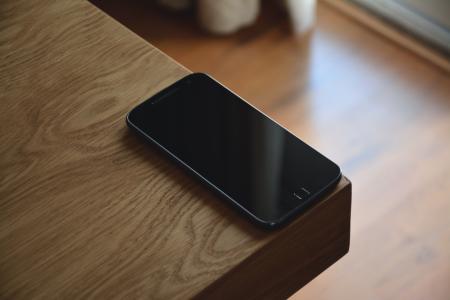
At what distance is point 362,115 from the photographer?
147cm

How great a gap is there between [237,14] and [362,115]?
34 cm

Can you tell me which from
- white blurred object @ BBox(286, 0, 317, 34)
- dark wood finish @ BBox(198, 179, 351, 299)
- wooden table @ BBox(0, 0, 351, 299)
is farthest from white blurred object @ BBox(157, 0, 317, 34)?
dark wood finish @ BBox(198, 179, 351, 299)

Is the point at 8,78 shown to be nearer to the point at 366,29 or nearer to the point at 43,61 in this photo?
the point at 43,61

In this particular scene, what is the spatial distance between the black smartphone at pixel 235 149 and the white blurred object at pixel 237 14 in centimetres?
85

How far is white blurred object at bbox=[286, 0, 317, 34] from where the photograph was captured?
1.60 meters

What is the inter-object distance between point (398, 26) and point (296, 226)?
3.49 feet

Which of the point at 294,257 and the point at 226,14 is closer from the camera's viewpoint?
the point at 294,257

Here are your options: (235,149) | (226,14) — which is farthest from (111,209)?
(226,14)

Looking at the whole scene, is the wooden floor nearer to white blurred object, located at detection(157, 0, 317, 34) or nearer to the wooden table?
white blurred object, located at detection(157, 0, 317, 34)

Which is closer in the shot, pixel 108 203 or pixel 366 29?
pixel 108 203

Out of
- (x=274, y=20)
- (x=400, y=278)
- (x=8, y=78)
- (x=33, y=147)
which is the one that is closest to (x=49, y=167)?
(x=33, y=147)

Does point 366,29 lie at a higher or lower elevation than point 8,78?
lower

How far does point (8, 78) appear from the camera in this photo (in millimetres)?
816

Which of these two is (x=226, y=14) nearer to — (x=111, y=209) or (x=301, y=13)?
(x=301, y=13)
